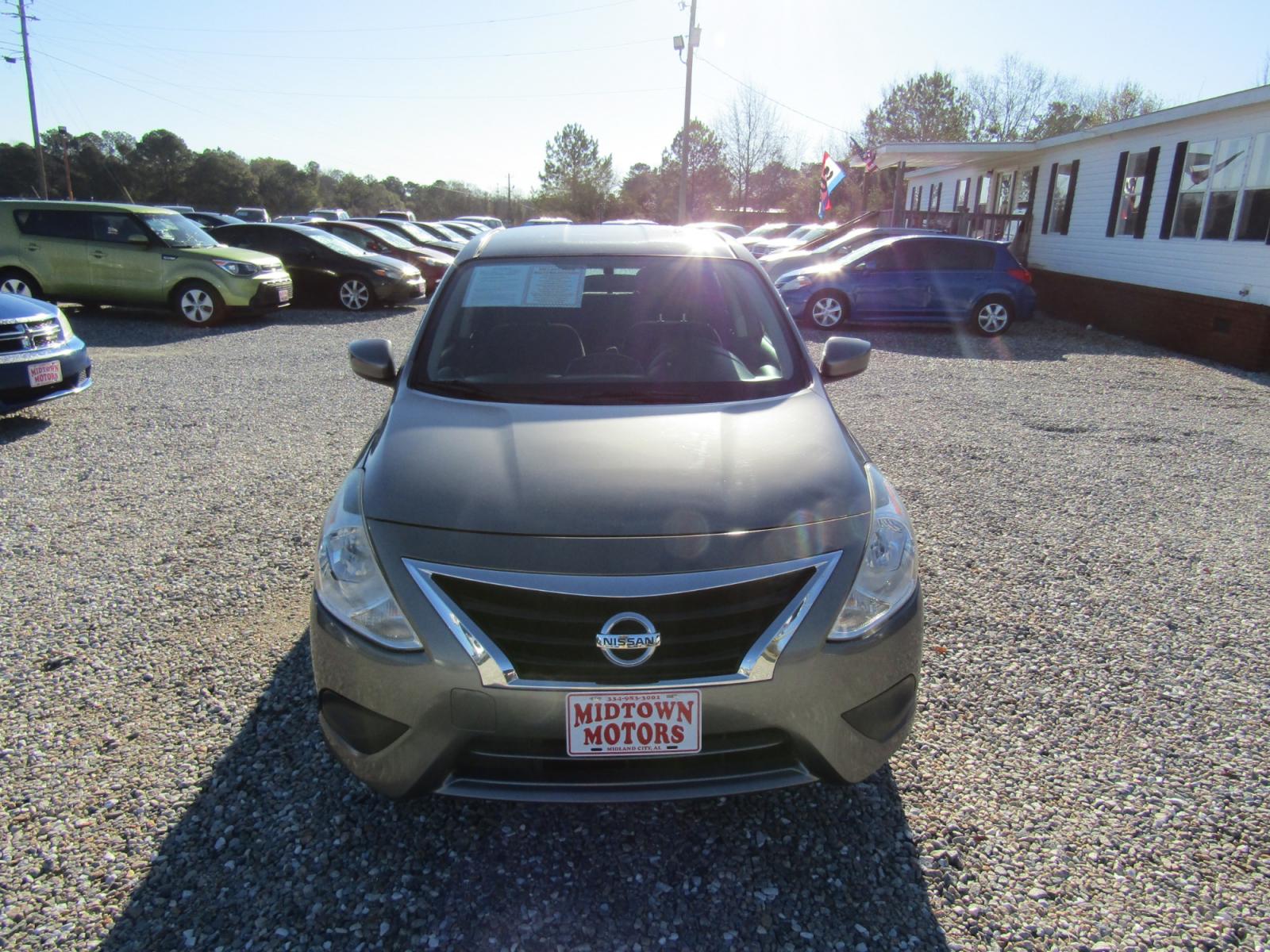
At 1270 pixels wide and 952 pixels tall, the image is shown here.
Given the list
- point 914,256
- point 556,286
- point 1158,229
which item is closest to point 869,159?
point 1158,229

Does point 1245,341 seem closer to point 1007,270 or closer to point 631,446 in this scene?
point 1007,270

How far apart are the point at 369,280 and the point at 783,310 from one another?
1248 centimetres

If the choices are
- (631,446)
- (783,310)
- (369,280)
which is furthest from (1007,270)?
(631,446)

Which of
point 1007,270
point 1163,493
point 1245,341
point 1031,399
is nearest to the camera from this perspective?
point 1163,493

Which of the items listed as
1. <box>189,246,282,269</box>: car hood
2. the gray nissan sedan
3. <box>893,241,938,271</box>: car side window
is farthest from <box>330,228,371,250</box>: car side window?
the gray nissan sedan

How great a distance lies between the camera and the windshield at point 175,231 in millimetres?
12070

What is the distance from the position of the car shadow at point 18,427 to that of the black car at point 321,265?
25.9 feet

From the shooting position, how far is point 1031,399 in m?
8.74

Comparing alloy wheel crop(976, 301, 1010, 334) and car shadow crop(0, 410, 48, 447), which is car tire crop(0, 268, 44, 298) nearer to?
car shadow crop(0, 410, 48, 447)

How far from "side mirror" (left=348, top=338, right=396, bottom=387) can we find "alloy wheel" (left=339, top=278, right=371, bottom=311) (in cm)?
1208

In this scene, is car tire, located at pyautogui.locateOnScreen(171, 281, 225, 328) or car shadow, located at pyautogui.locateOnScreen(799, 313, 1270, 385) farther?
car tire, located at pyautogui.locateOnScreen(171, 281, 225, 328)

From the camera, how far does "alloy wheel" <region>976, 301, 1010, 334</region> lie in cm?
1320

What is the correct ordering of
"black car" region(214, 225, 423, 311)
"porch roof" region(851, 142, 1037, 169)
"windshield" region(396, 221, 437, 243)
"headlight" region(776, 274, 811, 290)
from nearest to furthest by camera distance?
"headlight" region(776, 274, 811, 290), "black car" region(214, 225, 423, 311), "porch roof" region(851, 142, 1037, 169), "windshield" region(396, 221, 437, 243)

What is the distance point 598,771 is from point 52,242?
43.7 ft
